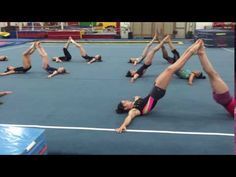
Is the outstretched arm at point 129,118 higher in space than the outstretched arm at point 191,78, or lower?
lower

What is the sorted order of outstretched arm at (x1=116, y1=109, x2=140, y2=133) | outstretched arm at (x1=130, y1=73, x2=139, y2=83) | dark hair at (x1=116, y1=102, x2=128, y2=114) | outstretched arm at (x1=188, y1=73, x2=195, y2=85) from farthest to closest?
outstretched arm at (x1=130, y1=73, x2=139, y2=83) < outstretched arm at (x1=188, y1=73, x2=195, y2=85) < dark hair at (x1=116, y1=102, x2=128, y2=114) < outstretched arm at (x1=116, y1=109, x2=140, y2=133)

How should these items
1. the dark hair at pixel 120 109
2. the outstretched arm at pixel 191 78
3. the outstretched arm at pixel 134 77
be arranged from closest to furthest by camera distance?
the dark hair at pixel 120 109, the outstretched arm at pixel 191 78, the outstretched arm at pixel 134 77

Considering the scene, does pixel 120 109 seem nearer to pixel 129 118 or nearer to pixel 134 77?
pixel 129 118

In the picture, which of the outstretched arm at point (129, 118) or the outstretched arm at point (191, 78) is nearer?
the outstretched arm at point (129, 118)

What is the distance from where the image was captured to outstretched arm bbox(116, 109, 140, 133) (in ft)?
11.6

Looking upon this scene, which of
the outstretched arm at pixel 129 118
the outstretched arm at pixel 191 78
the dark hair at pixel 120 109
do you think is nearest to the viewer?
the outstretched arm at pixel 129 118

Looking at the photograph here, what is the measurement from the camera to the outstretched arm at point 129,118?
3.53 m

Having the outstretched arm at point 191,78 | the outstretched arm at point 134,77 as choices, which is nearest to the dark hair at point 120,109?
the outstretched arm at point 134,77

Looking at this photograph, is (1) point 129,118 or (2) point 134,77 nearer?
(1) point 129,118

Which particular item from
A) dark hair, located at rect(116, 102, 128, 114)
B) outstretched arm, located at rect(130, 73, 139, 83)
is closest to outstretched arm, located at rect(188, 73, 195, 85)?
outstretched arm, located at rect(130, 73, 139, 83)

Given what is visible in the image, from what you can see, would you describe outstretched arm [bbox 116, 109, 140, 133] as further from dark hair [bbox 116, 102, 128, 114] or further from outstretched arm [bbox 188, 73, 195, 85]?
outstretched arm [bbox 188, 73, 195, 85]

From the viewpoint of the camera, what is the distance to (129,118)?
3760 mm

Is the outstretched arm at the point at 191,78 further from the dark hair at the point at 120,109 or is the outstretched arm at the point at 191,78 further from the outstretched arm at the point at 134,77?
the dark hair at the point at 120,109

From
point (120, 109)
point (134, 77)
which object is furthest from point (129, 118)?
point (134, 77)
